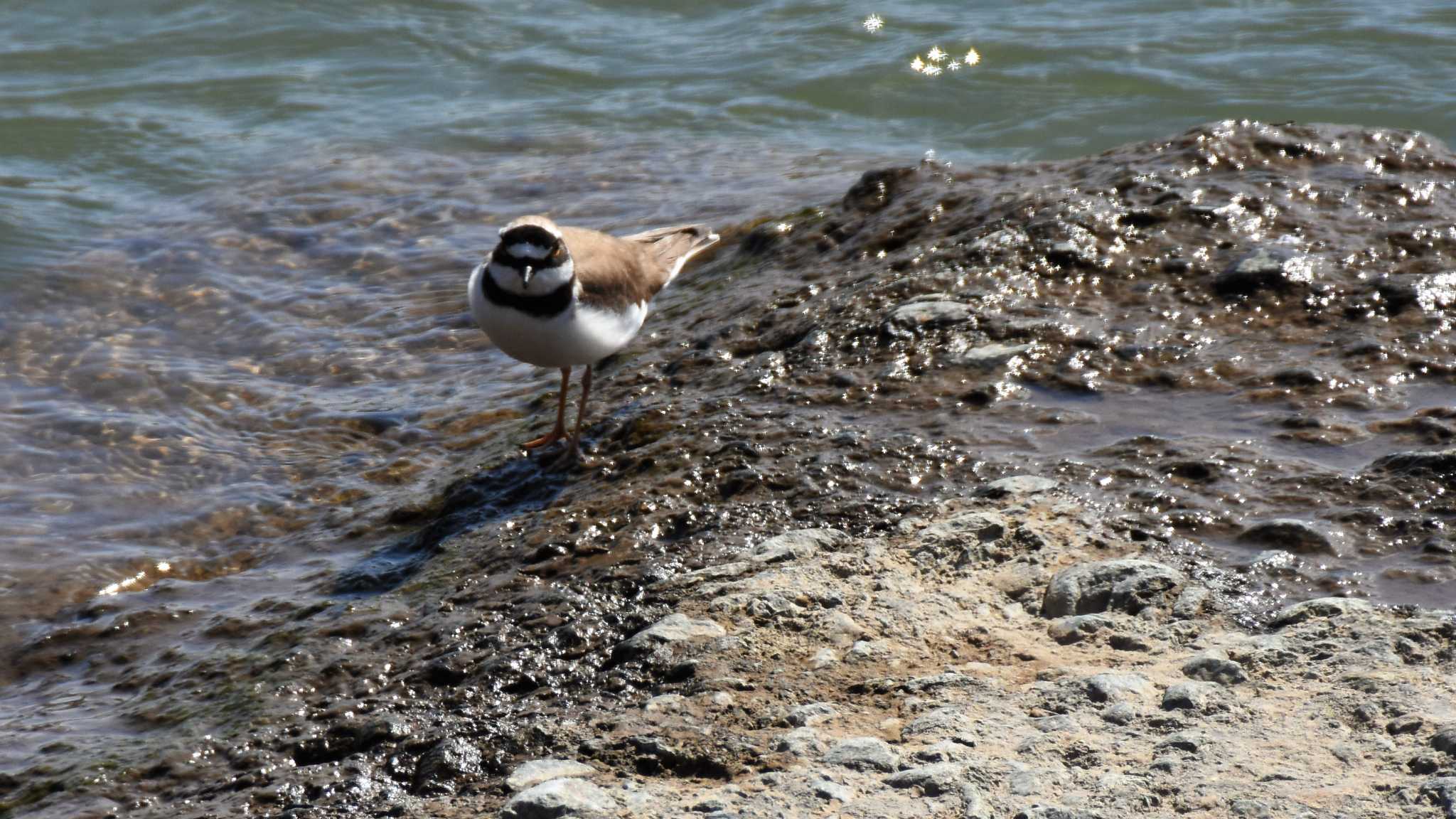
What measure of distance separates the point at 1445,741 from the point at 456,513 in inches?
139

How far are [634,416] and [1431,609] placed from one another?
3.04 meters

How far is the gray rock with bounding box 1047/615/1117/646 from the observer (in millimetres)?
3678

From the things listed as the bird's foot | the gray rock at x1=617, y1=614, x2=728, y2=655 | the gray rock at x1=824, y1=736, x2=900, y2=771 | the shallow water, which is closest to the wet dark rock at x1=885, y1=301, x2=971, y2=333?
the shallow water

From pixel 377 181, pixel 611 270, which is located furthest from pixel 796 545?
pixel 377 181

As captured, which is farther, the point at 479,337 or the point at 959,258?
the point at 479,337

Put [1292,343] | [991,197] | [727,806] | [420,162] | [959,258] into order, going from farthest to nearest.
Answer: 1. [420,162]
2. [991,197]
3. [959,258]
4. [1292,343]
5. [727,806]

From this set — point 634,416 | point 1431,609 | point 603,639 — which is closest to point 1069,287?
point 634,416

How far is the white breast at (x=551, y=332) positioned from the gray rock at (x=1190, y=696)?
3.13 metres

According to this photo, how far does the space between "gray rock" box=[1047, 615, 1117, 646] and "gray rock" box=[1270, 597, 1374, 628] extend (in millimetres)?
436

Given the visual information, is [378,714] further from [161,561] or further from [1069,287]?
[1069,287]

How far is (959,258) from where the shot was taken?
6270 mm

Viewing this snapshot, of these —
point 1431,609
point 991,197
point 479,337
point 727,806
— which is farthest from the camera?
point 479,337

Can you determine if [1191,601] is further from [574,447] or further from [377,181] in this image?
[377,181]

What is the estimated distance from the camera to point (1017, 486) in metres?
4.42
